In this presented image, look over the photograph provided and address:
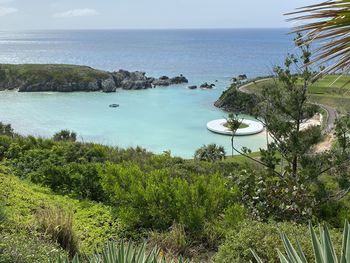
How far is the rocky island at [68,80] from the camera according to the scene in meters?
78.7

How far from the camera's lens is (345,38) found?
171cm

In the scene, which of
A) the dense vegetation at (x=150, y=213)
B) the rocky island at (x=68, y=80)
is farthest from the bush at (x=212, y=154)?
the rocky island at (x=68, y=80)

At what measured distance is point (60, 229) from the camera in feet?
18.0

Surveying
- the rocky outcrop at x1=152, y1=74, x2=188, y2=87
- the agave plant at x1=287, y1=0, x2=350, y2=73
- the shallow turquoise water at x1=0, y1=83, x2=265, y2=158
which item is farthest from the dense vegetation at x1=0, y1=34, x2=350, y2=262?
the rocky outcrop at x1=152, y1=74, x2=188, y2=87

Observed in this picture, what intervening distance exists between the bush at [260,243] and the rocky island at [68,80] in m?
74.1

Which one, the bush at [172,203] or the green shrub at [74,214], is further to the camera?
the bush at [172,203]

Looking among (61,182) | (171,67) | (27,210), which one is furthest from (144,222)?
(171,67)

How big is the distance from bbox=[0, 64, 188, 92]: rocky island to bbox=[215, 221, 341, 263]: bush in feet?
243

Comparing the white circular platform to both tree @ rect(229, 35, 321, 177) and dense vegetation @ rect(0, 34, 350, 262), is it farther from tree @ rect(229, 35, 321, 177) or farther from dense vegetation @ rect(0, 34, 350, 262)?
dense vegetation @ rect(0, 34, 350, 262)

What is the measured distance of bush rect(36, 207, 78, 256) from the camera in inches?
215

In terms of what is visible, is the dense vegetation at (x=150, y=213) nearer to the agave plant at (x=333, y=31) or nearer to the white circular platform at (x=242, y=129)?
the agave plant at (x=333, y=31)

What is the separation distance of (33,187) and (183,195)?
393 centimetres

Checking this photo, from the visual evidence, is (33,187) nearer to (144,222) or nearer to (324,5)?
(144,222)

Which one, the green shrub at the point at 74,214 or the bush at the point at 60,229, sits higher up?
the bush at the point at 60,229
